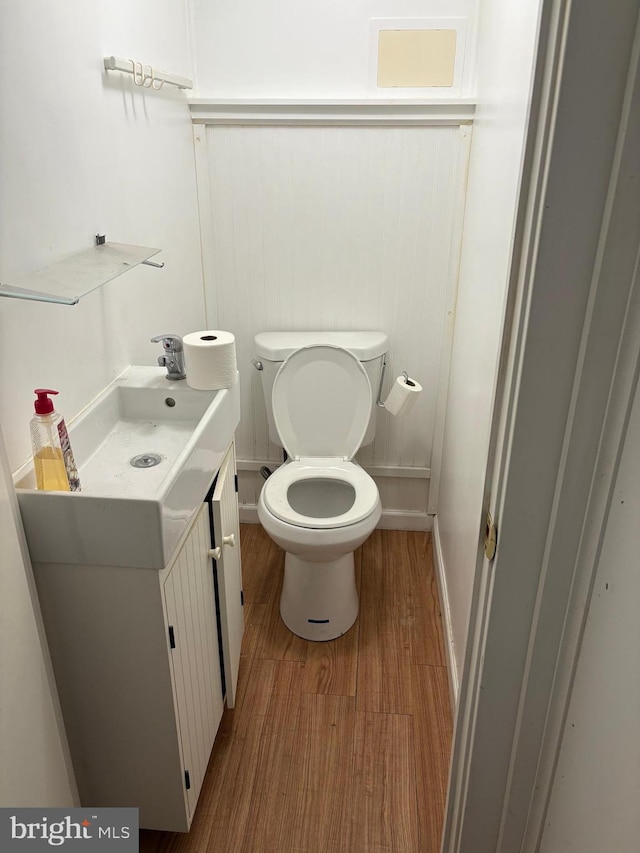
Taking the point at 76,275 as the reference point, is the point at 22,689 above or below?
below

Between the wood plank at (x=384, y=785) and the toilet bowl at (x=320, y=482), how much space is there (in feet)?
1.27

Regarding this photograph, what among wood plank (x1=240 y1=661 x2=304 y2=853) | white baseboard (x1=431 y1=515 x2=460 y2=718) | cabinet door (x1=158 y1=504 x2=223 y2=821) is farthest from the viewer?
white baseboard (x1=431 y1=515 x2=460 y2=718)

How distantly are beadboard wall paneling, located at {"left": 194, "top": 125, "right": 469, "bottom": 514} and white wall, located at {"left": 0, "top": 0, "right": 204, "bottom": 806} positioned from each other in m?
0.35

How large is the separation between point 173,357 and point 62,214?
46 centimetres

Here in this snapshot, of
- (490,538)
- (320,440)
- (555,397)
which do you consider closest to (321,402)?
(320,440)

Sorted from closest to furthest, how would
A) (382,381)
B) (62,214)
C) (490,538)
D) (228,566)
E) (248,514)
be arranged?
1. (490,538)
2. (62,214)
3. (228,566)
4. (382,381)
5. (248,514)

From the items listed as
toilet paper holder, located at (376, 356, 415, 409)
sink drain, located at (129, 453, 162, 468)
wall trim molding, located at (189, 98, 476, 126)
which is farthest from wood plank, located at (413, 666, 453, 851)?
wall trim molding, located at (189, 98, 476, 126)

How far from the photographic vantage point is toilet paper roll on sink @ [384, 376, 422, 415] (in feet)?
7.70

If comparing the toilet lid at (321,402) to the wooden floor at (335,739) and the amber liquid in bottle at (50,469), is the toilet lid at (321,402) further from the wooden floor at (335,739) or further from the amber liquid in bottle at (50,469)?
the amber liquid in bottle at (50,469)

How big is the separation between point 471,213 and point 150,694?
1700 millimetres

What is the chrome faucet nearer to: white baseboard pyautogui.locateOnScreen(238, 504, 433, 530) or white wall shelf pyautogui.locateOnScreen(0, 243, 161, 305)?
white wall shelf pyautogui.locateOnScreen(0, 243, 161, 305)

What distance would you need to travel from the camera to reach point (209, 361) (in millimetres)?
1654

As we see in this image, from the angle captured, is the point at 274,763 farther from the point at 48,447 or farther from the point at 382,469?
the point at 382,469

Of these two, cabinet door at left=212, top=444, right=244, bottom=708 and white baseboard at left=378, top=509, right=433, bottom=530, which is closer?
cabinet door at left=212, top=444, right=244, bottom=708
